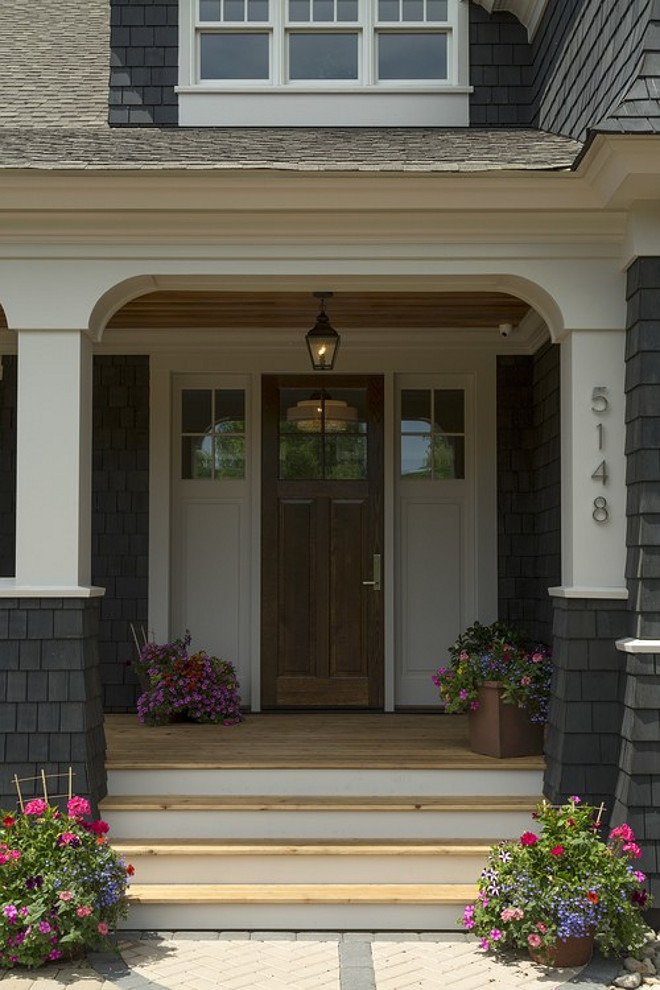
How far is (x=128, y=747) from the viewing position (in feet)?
20.1

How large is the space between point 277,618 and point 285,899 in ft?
9.16

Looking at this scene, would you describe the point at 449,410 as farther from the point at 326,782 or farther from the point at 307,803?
the point at 307,803

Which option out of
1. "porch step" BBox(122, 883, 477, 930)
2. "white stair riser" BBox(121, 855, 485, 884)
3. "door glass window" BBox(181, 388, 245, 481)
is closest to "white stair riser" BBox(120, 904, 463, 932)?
"porch step" BBox(122, 883, 477, 930)

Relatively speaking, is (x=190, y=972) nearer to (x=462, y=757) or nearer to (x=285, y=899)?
(x=285, y=899)

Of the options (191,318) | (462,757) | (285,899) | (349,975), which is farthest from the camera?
(191,318)

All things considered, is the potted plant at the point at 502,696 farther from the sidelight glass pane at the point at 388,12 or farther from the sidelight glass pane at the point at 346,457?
the sidelight glass pane at the point at 388,12

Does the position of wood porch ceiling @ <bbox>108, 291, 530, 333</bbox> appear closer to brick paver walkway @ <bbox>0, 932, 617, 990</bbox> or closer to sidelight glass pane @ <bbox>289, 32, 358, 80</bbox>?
sidelight glass pane @ <bbox>289, 32, 358, 80</bbox>

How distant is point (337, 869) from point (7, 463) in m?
3.85

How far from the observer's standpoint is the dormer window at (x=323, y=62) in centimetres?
672

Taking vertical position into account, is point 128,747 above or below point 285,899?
above

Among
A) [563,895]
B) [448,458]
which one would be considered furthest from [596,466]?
[448,458]

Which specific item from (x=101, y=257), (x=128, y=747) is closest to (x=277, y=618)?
(x=128, y=747)

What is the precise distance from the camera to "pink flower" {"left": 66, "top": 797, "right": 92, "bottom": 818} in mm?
4844

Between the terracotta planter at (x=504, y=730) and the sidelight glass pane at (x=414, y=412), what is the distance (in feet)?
7.73
